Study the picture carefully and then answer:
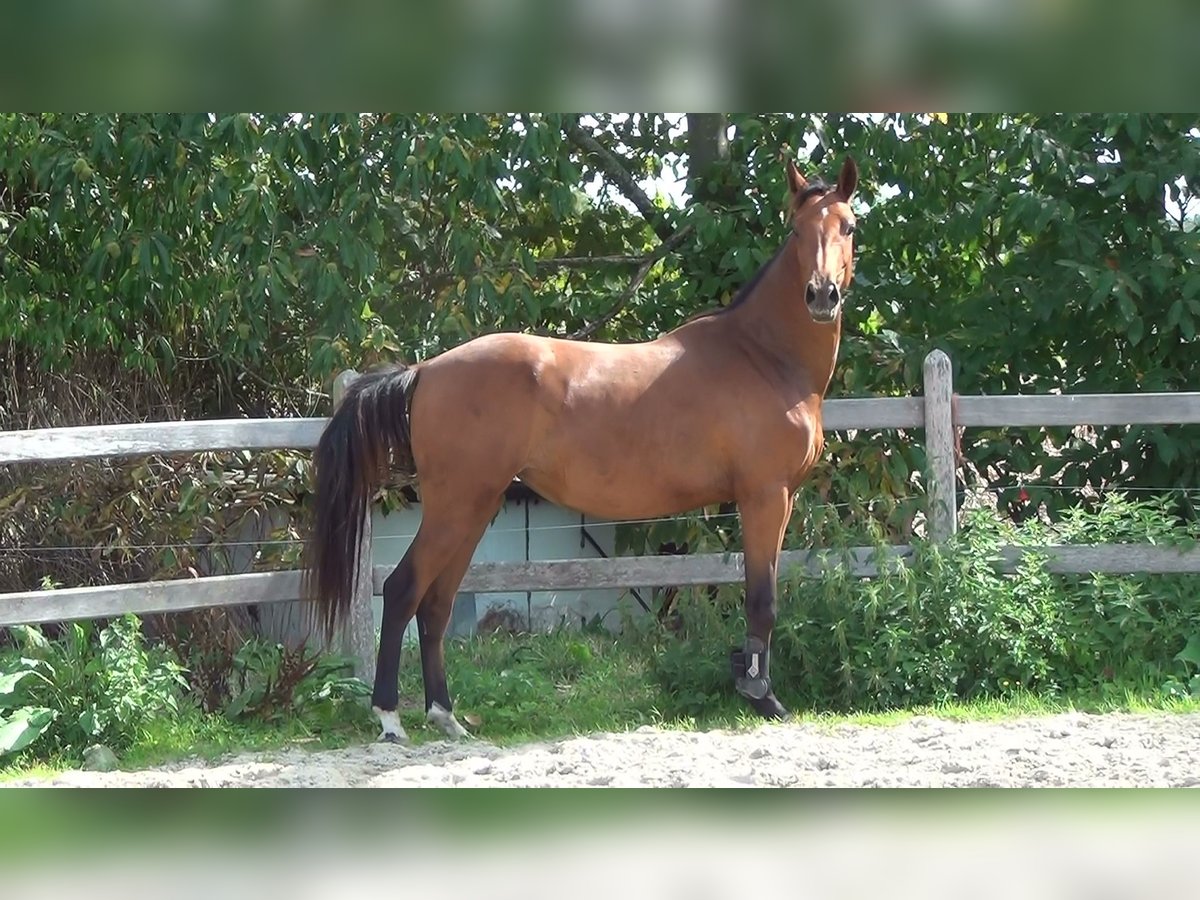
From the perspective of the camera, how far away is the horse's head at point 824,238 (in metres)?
4.76

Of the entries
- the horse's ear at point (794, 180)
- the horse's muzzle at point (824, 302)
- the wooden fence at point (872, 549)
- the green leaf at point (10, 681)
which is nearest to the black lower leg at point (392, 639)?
the wooden fence at point (872, 549)

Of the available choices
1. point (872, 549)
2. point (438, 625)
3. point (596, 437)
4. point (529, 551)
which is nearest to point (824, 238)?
point (596, 437)

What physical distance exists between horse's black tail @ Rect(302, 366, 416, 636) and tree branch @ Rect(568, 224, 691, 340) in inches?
93.4

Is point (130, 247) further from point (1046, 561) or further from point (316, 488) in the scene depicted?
point (1046, 561)

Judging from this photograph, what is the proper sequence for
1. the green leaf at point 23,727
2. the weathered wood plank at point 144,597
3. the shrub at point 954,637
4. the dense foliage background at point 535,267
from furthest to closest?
the dense foliage background at point 535,267, the shrub at point 954,637, the weathered wood plank at point 144,597, the green leaf at point 23,727

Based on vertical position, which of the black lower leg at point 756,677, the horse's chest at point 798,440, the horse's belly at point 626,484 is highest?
the horse's chest at point 798,440

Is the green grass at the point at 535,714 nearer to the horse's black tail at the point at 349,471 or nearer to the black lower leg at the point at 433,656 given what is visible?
the black lower leg at the point at 433,656

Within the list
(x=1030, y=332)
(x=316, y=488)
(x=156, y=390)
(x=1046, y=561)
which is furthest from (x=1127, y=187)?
(x=156, y=390)

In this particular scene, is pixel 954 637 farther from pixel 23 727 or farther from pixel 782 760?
pixel 23 727

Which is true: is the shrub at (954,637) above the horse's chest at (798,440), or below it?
below

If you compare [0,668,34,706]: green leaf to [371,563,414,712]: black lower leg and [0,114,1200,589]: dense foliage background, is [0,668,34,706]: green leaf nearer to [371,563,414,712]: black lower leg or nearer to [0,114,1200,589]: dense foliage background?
[371,563,414,712]: black lower leg

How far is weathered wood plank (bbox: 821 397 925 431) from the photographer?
5.95 m

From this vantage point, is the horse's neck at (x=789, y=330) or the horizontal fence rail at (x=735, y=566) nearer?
the horse's neck at (x=789, y=330)

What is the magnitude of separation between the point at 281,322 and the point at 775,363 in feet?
11.6
